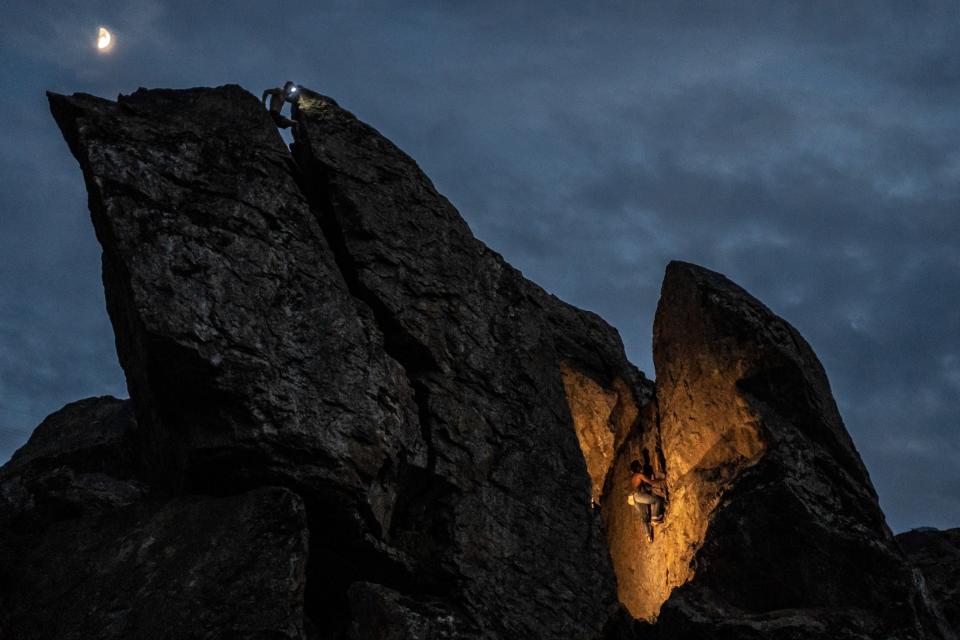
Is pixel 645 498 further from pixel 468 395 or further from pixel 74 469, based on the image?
pixel 74 469

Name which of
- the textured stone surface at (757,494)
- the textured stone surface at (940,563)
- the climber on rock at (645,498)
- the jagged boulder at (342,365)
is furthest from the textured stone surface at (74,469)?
the textured stone surface at (940,563)

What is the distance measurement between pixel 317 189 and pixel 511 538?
31.9 feet

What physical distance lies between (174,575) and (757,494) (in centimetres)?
1315

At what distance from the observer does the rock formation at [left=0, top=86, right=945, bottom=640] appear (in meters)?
15.9

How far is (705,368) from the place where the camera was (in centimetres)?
2433

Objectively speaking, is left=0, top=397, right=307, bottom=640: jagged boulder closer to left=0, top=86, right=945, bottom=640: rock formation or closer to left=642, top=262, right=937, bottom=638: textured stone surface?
left=0, top=86, right=945, bottom=640: rock formation

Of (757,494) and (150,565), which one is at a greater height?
(757,494)

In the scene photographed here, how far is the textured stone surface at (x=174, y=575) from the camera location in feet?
47.3

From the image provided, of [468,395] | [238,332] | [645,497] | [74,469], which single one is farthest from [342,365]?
[645,497]

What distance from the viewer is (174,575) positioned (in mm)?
14938

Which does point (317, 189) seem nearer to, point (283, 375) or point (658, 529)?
point (283, 375)

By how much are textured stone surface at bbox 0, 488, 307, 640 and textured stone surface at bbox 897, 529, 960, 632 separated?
577 inches

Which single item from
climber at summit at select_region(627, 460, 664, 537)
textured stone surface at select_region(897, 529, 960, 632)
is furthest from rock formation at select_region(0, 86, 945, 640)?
textured stone surface at select_region(897, 529, 960, 632)

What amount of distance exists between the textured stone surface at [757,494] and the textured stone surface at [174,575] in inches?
357
